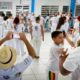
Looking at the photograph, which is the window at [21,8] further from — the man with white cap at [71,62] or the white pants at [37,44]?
the man with white cap at [71,62]

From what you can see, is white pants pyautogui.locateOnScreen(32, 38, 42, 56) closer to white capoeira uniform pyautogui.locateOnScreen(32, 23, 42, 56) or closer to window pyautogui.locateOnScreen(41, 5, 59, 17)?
white capoeira uniform pyautogui.locateOnScreen(32, 23, 42, 56)

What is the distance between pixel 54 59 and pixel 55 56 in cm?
6

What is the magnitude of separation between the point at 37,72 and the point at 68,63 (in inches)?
165

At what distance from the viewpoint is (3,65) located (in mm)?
2354

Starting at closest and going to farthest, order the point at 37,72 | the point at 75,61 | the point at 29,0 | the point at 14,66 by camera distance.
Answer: the point at 75,61 < the point at 14,66 < the point at 37,72 < the point at 29,0

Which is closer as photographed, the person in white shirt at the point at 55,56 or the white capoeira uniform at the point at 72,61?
the white capoeira uniform at the point at 72,61

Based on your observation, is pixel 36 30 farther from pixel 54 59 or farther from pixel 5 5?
pixel 5 5

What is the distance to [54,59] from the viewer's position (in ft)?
12.3

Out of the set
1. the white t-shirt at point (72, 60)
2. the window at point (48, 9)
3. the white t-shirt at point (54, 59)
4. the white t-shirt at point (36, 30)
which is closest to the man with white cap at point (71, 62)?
the white t-shirt at point (72, 60)

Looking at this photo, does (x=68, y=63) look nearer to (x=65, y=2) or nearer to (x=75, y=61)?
(x=75, y=61)

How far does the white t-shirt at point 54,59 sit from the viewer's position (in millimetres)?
3721

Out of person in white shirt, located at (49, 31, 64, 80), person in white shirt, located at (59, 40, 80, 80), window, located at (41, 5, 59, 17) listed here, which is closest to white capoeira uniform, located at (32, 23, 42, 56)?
person in white shirt, located at (49, 31, 64, 80)

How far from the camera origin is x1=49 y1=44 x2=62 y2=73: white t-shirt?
372 cm

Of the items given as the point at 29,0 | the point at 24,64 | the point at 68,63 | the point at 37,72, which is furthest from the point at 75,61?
the point at 29,0
